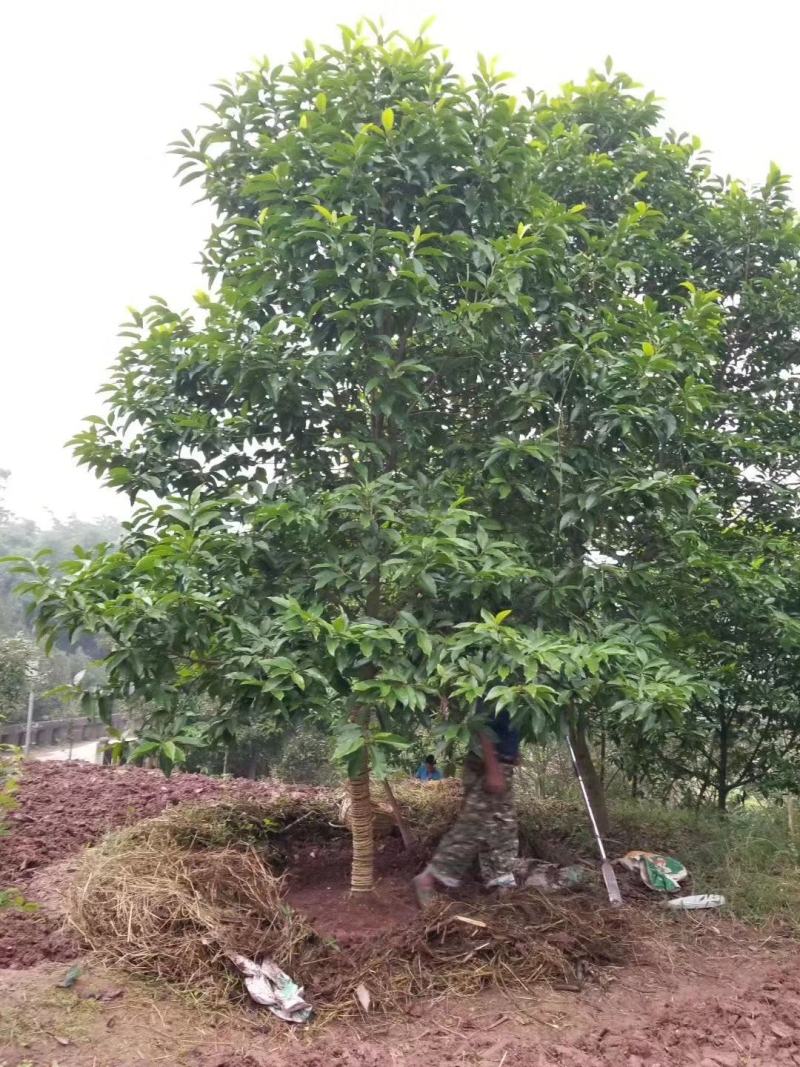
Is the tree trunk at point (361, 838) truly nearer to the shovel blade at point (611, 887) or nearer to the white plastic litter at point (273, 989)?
the white plastic litter at point (273, 989)

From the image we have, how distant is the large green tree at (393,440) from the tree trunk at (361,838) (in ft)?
0.06

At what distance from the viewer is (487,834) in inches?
180

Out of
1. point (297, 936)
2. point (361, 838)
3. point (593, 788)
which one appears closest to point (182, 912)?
point (297, 936)

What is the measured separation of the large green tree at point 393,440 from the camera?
3443mm

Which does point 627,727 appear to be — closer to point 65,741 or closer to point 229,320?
point 229,320

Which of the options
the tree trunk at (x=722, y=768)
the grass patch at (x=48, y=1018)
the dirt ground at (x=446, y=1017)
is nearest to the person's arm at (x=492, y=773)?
the dirt ground at (x=446, y=1017)

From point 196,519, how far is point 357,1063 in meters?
2.22

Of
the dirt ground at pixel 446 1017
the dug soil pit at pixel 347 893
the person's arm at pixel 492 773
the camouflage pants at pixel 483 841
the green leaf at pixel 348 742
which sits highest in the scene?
the green leaf at pixel 348 742

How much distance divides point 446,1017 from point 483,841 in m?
1.26

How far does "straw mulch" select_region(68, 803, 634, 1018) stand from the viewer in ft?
11.6

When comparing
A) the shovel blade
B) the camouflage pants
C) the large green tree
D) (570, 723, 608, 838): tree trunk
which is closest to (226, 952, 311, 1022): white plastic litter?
the large green tree

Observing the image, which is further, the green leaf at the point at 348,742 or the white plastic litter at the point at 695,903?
the white plastic litter at the point at 695,903

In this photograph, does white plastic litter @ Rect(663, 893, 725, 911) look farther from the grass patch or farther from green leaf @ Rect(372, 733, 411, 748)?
the grass patch

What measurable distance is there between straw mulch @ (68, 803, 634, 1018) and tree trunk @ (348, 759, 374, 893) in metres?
0.44
